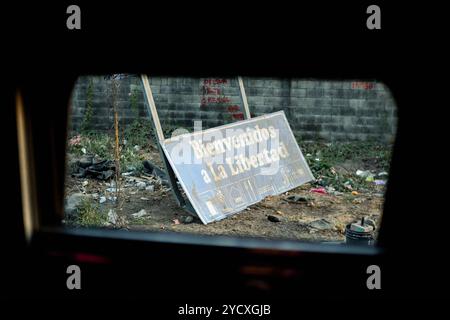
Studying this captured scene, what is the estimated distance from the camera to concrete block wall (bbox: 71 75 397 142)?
823 centimetres

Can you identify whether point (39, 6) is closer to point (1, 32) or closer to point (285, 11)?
point (1, 32)

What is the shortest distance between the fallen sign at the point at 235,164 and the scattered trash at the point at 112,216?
3.10 ft

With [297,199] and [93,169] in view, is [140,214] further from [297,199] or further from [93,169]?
[297,199]

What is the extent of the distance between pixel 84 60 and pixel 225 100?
6.34 meters

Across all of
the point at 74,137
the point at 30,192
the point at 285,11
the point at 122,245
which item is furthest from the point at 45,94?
the point at 74,137

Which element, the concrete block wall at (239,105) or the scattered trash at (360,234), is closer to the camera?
the scattered trash at (360,234)

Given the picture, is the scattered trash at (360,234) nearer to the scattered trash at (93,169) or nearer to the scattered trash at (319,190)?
the scattered trash at (319,190)

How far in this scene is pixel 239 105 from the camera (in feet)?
27.3

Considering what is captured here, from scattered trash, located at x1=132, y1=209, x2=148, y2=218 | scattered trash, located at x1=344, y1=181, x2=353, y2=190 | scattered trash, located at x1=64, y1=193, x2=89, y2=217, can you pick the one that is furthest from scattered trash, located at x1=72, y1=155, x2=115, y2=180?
scattered trash, located at x1=344, y1=181, x2=353, y2=190

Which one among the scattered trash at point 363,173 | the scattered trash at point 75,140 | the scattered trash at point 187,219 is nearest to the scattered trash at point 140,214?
the scattered trash at point 187,219

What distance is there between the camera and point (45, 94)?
2229 mm

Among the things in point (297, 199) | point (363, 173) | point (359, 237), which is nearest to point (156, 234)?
point (359, 237)

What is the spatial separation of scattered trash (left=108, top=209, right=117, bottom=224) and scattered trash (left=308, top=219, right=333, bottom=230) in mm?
2195

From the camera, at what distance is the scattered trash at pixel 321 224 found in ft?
17.9
